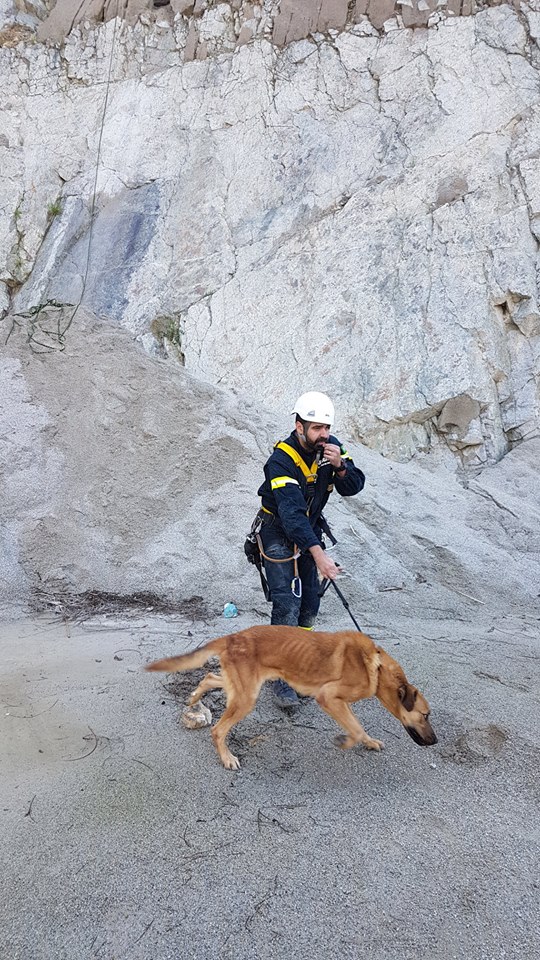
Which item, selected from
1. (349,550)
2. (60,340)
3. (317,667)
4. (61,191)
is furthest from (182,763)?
(61,191)

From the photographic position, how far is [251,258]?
1712 cm

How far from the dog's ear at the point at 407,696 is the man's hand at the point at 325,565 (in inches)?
29.2

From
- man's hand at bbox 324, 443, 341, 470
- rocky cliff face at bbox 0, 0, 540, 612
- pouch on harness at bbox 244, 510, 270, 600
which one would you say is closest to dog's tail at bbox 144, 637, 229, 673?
pouch on harness at bbox 244, 510, 270, 600

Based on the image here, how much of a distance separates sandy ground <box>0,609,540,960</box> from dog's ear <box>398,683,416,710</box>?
0.38 metres

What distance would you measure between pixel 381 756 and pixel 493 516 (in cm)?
602

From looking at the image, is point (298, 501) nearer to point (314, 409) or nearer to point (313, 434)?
point (313, 434)

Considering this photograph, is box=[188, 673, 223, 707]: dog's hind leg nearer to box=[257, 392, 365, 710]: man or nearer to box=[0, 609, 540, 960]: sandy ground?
box=[0, 609, 540, 960]: sandy ground

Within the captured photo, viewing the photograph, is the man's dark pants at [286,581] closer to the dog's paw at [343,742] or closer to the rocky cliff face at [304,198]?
the dog's paw at [343,742]

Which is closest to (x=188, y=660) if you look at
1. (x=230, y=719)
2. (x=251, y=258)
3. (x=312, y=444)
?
(x=230, y=719)

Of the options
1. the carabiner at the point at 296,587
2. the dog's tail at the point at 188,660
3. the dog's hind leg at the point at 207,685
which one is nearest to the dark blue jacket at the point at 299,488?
the carabiner at the point at 296,587

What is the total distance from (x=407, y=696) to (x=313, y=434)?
184 cm

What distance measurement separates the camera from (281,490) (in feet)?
13.9

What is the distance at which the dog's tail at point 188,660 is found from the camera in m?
3.52

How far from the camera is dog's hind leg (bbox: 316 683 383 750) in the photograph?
11.5 feet
